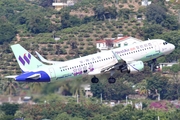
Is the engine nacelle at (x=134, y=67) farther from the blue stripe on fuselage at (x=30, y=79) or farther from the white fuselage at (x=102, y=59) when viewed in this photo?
the blue stripe on fuselage at (x=30, y=79)

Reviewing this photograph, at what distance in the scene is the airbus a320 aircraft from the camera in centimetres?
12912

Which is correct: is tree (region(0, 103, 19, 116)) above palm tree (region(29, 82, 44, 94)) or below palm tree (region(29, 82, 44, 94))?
below

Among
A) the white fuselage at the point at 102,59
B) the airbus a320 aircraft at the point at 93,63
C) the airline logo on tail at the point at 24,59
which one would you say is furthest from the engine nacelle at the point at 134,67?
the airline logo on tail at the point at 24,59

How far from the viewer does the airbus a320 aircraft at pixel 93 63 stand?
5084 inches

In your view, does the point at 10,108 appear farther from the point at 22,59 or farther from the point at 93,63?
the point at 22,59

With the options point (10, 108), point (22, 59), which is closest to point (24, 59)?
point (22, 59)

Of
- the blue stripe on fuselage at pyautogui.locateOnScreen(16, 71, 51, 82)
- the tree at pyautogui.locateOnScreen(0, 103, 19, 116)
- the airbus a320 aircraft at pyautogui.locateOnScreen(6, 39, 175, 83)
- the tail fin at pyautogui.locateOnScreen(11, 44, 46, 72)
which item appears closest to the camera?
the blue stripe on fuselage at pyautogui.locateOnScreen(16, 71, 51, 82)

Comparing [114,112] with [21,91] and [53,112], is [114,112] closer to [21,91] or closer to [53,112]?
[53,112]

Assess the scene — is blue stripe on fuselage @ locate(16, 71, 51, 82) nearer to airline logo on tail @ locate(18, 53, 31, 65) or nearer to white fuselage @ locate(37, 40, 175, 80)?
white fuselage @ locate(37, 40, 175, 80)

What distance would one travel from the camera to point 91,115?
638ft

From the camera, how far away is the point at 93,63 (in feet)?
435

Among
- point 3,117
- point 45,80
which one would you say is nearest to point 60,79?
point 45,80

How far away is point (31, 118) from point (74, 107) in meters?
7.61

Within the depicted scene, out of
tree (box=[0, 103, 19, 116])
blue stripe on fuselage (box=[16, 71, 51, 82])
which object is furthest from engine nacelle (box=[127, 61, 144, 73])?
tree (box=[0, 103, 19, 116])
